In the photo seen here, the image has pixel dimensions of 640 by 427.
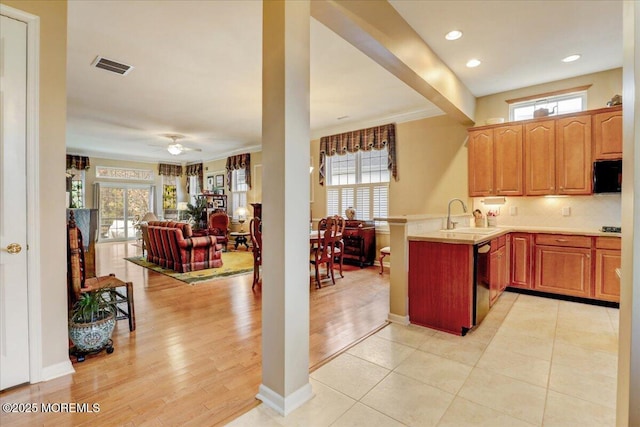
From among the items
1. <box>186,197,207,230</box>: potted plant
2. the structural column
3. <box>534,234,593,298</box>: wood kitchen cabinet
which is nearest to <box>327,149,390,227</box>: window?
<box>534,234,593,298</box>: wood kitchen cabinet

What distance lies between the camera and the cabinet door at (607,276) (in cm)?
346

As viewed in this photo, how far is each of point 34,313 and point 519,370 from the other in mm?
3482

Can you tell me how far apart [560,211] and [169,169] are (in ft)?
37.6

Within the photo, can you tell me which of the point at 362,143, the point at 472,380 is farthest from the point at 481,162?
the point at 472,380

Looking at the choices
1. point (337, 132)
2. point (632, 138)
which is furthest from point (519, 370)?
point (337, 132)

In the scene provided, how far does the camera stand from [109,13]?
2666 mm

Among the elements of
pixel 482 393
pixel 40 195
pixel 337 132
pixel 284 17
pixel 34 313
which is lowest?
pixel 482 393

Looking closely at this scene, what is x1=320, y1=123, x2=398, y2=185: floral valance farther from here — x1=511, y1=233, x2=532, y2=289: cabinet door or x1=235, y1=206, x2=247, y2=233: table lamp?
x1=235, y1=206, x2=247, y2=233: table lamp

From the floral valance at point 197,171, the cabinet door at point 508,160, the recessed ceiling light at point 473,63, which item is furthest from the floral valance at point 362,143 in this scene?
the floral valance at point 197,171

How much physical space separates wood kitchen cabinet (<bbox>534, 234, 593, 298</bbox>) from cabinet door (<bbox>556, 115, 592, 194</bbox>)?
0.71m

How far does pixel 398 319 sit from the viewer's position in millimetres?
3123

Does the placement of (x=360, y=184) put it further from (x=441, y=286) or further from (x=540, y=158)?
(x=441, y=286)

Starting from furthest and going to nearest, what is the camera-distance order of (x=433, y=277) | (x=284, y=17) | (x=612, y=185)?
(x=612, y=185) < (x=433, y=277) < (x=284, y=17)

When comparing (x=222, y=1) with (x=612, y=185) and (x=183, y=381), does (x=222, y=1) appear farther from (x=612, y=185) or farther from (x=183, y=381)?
(x=612, y=185)
